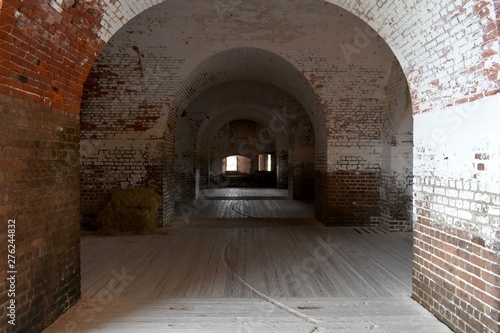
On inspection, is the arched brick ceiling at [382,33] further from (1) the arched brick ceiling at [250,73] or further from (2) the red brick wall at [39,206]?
(1) the arched brick ceiling at [250,73]

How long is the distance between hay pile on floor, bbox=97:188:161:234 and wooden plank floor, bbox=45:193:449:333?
387 mm

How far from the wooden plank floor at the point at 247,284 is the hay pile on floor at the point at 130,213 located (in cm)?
39

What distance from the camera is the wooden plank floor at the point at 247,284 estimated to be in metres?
3.26

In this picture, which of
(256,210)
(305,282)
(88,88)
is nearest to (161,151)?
(88,88)

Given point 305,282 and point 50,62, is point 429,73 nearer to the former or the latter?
point 305,282

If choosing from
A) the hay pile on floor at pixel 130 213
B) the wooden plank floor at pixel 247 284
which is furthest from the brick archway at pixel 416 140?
the hay pile on floor at pixel 130 213

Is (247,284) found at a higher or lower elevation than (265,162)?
lower

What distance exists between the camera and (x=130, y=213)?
7.22 meters

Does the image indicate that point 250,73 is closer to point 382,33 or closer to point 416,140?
point 382,33

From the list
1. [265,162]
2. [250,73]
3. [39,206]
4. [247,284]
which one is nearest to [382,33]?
[247,284]

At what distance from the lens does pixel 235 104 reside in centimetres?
1512

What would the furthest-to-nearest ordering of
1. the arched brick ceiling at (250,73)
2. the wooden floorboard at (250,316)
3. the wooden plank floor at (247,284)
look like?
the arched brick ceiling at (250,73) → the wooden plank floor at (247,284) → the wooden floorboard at (250,316)

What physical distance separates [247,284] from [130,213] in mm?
3902

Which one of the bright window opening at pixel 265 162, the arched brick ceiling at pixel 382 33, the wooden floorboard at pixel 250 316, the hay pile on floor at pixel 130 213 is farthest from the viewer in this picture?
the bright window opening at pixel 265 162
